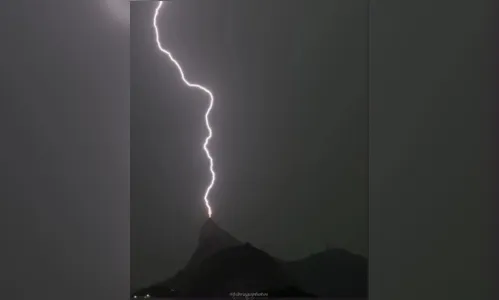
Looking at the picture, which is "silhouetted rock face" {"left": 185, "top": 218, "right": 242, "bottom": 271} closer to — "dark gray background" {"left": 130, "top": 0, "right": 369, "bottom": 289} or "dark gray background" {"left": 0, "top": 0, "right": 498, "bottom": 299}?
"dark gray background" {"left": 130, "top": 0, "right": 369, "bottom": 289}

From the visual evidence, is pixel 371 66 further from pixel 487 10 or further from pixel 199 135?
pixel 199 135

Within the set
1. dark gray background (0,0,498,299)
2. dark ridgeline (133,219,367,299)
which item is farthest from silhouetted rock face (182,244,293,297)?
dark gray background (0,0,498,299)

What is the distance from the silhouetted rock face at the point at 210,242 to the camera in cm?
125

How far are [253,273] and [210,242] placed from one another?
144 mm

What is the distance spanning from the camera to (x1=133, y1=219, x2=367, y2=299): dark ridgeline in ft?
4.06

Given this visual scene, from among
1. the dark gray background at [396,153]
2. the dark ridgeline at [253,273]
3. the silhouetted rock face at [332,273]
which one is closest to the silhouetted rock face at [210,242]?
the dark ridgeline at [253,273]

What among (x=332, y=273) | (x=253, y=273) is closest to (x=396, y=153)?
(x=332, y=273)

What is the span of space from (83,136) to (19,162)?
0.18 meters

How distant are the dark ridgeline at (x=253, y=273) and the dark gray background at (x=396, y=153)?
0.25 ft

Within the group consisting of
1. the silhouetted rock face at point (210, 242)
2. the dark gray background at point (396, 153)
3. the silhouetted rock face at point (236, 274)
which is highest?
the dark gray background at point (396, 153)

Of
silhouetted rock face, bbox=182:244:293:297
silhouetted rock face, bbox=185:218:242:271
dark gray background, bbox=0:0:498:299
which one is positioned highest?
dark gray background, bbox=0:0:498:299

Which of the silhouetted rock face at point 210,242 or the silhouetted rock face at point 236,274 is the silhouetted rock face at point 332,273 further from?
the silhouetted rock face at point 210,242

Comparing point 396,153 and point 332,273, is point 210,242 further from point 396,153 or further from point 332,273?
point 396,153

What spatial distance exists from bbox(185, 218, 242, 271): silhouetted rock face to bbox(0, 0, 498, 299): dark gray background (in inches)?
12.5
